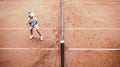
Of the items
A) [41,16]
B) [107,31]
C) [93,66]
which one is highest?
[41,16]

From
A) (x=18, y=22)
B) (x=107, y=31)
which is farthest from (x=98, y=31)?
(x=18, y=22)

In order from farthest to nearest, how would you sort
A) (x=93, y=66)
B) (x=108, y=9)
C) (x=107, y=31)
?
(x=108, y=9), (x=107, y=31), (x=93, y=66)

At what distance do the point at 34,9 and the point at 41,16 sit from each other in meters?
1.04

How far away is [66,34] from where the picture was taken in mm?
9297

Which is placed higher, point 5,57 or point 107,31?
point 107,31

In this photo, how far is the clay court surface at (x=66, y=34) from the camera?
770 cm

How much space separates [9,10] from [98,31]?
217 inches

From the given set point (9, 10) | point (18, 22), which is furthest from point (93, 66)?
point (9, 10)

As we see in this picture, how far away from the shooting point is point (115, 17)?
1069 cm

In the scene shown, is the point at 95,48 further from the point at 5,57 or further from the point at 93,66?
the point at 5,57

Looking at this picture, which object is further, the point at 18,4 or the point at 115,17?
the point at 18,4

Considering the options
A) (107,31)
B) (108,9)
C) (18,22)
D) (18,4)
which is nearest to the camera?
(107,31)

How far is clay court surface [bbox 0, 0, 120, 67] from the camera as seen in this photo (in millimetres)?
7695

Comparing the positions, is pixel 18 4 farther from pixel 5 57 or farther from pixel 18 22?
pixel 5 57
